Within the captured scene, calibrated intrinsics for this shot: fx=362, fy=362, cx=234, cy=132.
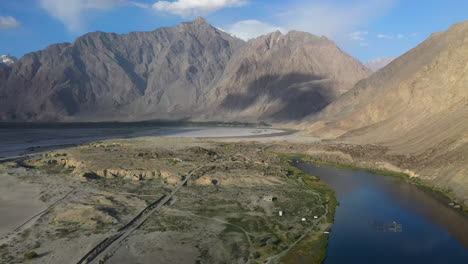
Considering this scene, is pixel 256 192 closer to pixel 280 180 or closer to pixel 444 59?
pixel 280 180

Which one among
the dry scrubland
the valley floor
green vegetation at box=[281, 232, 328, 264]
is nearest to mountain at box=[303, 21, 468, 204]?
the valley floor

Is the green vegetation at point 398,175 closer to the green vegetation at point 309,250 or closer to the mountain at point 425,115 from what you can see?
the mountain at point 425,115

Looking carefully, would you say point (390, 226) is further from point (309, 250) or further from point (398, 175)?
point (398, 175)

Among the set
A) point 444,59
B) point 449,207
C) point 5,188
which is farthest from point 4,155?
point 444,59

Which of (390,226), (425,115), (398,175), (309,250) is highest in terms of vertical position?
(425,115)

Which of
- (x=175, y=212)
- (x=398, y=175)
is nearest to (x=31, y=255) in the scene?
(x=175, y=212)

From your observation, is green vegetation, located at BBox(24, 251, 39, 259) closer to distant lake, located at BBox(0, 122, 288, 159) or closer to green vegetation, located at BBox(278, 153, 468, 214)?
green vegetation, located at BBox(278, 153, 468, 214)

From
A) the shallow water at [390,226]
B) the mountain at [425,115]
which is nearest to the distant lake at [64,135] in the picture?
the mountain at [425,115]
